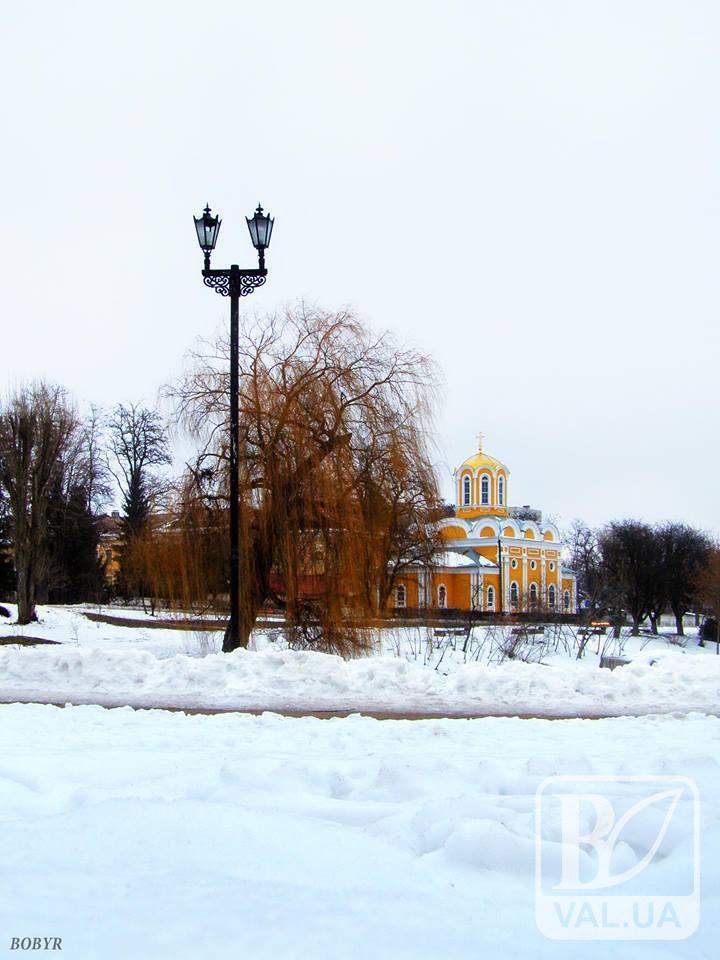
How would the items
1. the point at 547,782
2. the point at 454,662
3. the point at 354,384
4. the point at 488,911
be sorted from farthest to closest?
the point at 354,384 → the point at 454,662 → the point at 547,782 → the point at 488,911

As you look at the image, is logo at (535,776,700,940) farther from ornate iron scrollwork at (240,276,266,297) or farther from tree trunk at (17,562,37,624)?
tree trunk at (17,562,37,624)

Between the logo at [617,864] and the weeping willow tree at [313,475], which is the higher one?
the weeping willow tree at [313,475]

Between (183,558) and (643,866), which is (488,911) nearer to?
(643,866)

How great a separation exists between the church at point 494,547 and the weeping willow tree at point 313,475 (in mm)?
46693

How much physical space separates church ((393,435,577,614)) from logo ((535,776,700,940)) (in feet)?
193

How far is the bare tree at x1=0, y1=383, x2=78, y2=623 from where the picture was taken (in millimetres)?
29719

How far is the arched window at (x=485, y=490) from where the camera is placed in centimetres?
7962

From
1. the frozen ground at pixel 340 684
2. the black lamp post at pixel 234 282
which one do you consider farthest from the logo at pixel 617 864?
the black lamp post at pixel 234 282

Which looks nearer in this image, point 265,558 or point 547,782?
point 547,782

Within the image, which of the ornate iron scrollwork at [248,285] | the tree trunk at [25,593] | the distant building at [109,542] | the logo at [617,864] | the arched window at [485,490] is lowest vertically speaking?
the logo at [617,864]

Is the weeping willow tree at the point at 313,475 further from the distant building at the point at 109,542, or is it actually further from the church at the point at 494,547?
the church at the point at 494,547

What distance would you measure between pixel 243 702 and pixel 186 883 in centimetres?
684

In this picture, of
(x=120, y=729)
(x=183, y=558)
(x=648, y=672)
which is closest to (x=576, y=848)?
(x=120, y=729)

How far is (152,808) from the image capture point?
496cm
